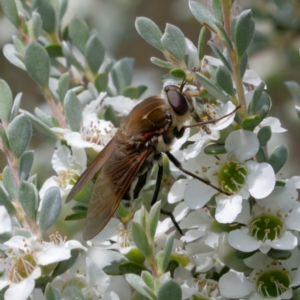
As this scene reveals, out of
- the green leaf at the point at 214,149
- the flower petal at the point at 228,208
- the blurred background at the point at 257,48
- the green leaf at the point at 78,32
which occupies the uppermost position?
the green leaf at the point at 78,32

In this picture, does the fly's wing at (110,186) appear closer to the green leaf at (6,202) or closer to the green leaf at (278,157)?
the green leaf at (6,202)

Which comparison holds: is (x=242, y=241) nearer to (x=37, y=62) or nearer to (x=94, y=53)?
(x=37, y=62)

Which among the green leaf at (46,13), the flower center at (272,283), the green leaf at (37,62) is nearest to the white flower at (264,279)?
the flower center at (272,283)

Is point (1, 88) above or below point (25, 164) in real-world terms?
above

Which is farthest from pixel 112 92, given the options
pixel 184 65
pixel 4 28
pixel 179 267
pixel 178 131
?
pixel 4 28

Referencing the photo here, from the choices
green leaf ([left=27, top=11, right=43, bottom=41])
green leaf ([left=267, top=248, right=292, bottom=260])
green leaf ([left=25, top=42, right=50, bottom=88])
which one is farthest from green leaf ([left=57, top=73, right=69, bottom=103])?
green leaf ([left=267, top=248, right=292, bottom=260])

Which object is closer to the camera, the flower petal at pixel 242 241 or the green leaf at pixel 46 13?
the flower petal at pixel 242 241

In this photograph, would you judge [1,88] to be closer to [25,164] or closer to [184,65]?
[25,164]
